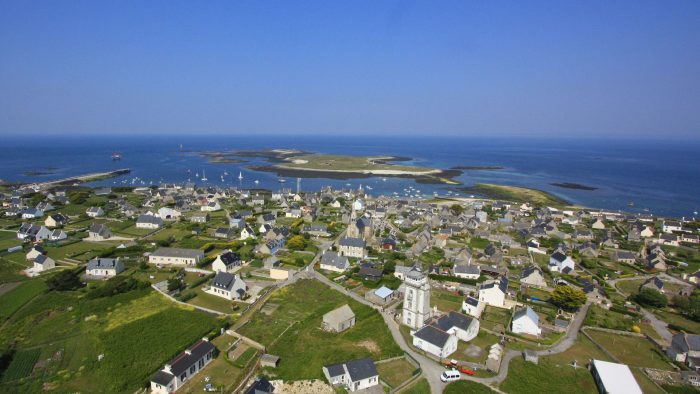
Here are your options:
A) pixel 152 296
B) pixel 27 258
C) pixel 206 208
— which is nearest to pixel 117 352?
pixel 152 296

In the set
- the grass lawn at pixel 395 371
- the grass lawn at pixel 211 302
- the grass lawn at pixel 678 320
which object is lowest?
the grass lawn at pixel 678 320

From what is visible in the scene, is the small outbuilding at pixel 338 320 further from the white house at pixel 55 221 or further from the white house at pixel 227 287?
the white house at pixel 55 221

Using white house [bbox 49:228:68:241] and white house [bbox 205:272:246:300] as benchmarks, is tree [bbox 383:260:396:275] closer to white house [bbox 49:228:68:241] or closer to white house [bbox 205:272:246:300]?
white house [bbox 205:272:246:300]

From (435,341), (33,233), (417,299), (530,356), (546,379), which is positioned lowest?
(546,379)

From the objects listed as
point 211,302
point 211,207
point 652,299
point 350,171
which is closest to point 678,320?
point 652,299

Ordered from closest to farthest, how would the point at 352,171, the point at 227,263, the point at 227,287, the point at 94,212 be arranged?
1. the point at 227,287
2. the point at 227,263
3. the point at 94,212
4. the point at 352,171

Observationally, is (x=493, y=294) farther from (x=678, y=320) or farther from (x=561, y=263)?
(x=561, y=263)

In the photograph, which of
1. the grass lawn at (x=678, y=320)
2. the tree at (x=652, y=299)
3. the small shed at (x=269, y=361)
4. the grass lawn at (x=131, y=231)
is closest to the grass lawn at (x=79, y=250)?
the grass lawn at (x=131, y=231)

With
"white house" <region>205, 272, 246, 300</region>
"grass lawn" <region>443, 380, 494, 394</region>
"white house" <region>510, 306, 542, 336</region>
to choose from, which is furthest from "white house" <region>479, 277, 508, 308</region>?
"white house" <region>205, 272, 246, 300</region>
